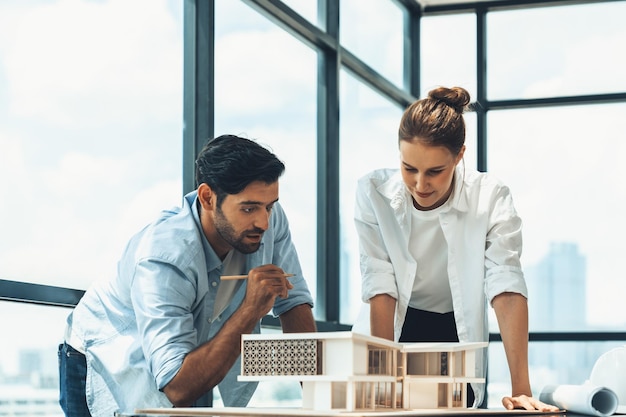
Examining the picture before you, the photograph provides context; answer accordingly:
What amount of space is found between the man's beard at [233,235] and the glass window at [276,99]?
59.0 inches

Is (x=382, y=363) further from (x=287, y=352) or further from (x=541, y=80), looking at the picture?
(x=541, y=80)

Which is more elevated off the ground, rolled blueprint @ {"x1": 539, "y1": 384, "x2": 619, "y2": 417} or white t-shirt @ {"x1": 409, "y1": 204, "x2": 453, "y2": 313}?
white t-shirt @ {"x1": 409, "y1": 204, "x2": 453, "y2": 313}

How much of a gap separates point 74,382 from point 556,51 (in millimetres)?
4153

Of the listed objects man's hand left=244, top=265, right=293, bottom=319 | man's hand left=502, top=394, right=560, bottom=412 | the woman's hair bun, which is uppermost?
the woman's hair bun

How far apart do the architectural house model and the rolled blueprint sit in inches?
9.4

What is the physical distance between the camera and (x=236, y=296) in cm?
244

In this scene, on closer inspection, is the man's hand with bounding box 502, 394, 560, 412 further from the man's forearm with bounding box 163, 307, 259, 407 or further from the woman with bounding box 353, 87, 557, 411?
the man's forearm with bounding box 163, 307, 259, 407

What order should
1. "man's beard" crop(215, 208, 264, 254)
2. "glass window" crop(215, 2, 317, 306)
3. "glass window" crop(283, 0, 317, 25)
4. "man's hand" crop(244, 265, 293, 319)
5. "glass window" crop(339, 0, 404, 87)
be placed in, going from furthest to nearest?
1. "glass window" crop(339, 0, 404, 87)
2. "glass window" crop(283, 0, 317, 25)
3. "glass window" crop(215, 2, 317, 306)
4. "man's beard" crop(215, 208, 264, 254)
5. "man's hand" crop(244, 265, 293, 319)

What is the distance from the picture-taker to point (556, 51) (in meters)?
5.80

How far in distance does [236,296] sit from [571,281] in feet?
11.8

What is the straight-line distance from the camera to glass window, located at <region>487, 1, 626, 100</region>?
Result: 5727 millimetres

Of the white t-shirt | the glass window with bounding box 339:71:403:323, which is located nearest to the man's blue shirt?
the white t-shirt

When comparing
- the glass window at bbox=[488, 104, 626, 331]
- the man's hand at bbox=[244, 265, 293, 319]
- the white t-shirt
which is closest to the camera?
the man's hand at bbox=[244, 265, 293, 319]

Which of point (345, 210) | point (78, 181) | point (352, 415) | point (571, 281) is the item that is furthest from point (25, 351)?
point (571, 281)
